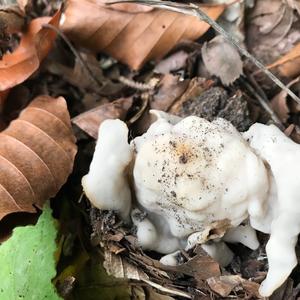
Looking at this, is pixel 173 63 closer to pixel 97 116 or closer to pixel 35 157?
pixel 97 116

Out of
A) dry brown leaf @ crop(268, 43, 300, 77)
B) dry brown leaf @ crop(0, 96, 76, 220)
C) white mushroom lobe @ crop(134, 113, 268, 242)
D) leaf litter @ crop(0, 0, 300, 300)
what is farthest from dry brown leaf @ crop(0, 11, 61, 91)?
dry brown leaf @ crop(268, 43, 300, 77)

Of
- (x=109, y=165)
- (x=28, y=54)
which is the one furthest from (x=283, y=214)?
(x=28, y=54)

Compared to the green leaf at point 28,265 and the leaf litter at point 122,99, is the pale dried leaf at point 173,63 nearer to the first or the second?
the leaf litter at point 122,99

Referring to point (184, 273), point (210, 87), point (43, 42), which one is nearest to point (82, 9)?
point (43, 42)

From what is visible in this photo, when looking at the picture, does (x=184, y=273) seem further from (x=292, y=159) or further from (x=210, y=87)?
(x=210, y=87)

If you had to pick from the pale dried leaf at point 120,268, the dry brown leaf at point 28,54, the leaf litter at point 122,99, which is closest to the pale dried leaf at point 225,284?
the leaf litter at point 122,99
